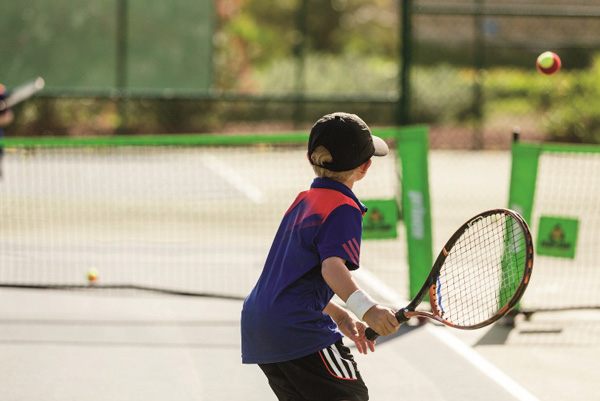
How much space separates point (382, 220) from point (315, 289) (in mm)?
3122

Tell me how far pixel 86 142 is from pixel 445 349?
10.1ft

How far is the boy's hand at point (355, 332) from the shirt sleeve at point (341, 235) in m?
0.27

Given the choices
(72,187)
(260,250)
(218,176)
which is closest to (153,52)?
(218,176)

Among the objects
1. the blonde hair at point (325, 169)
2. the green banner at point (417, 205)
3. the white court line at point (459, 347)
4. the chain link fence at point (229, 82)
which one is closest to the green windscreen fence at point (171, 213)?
the green banner at point (417, 205)

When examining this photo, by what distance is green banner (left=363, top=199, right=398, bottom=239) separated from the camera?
21.0ft

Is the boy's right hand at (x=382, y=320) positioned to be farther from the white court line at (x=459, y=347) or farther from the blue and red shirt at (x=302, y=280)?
the white court line at (x=459, y=347)

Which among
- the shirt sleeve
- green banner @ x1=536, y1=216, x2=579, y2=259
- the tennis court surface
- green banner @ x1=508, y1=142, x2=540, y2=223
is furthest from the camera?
green banner @ x1=508, y1=142, x2=540, y2=223

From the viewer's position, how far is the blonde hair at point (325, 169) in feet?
10.9

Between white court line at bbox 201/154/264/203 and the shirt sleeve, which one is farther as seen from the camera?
white court line at bbox 201/154/264/203

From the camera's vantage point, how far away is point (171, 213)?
1111 cm

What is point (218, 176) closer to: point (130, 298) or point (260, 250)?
point (260, 250)

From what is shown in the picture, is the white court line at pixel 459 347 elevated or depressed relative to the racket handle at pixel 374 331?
depressed

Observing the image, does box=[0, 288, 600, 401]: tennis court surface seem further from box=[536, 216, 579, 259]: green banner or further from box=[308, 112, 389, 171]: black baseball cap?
box=[308, 112, 389, 171]: black baseball cap

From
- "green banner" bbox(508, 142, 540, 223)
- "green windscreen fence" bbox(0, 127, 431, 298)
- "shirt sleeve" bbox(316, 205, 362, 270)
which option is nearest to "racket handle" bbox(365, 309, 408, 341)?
"shirt sleeve" bbox(316, 205, 362, 270)
